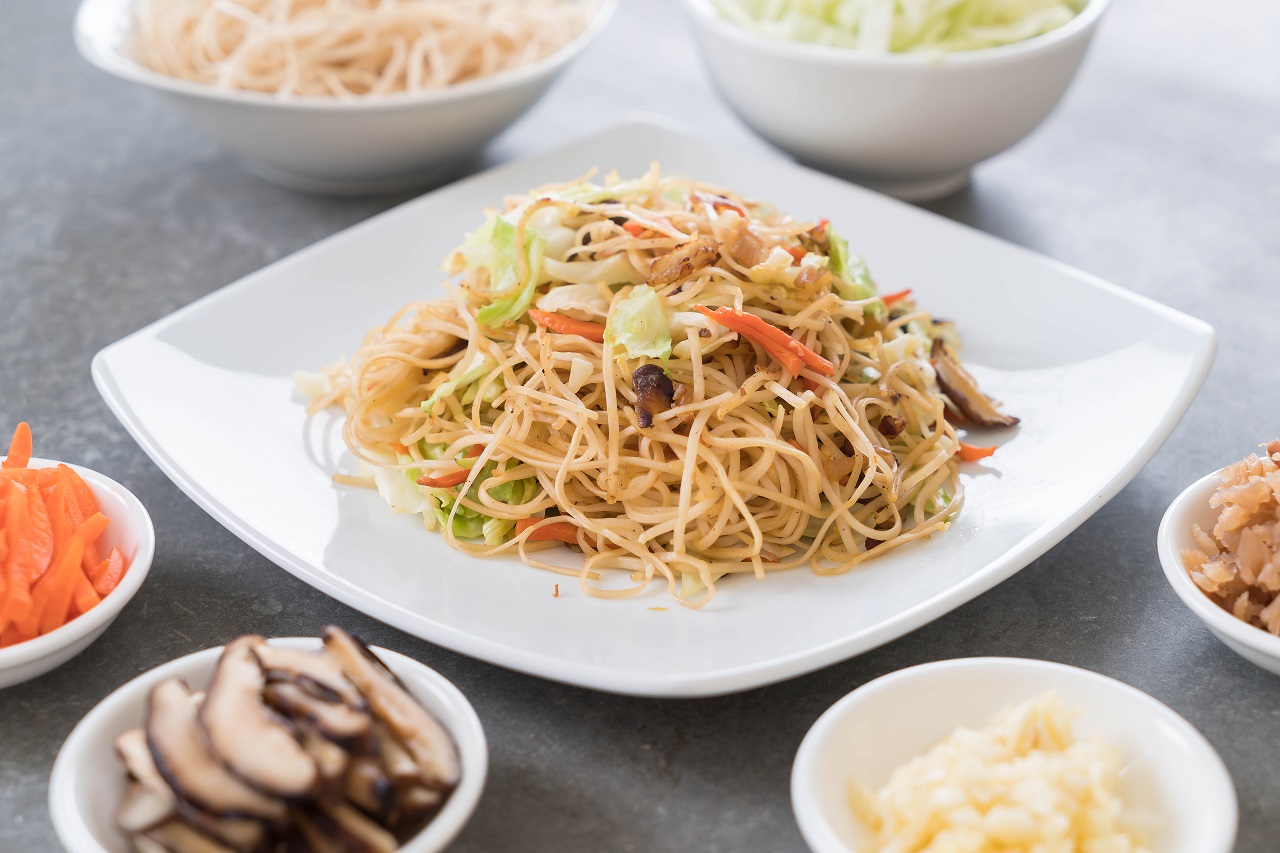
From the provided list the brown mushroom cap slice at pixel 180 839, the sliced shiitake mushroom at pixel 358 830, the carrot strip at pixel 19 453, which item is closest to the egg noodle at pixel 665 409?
the carrot strip at pixel 19 453

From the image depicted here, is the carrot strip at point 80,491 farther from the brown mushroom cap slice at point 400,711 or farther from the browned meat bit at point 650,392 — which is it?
the browned meat bit at point 650,392

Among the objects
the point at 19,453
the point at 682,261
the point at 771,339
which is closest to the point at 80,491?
the point at 19,453

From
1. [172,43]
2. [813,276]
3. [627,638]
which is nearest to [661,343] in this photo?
[813,276]

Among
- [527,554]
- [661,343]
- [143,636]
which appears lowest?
[143,636]

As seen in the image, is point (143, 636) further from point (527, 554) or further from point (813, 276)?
point (813, 276)

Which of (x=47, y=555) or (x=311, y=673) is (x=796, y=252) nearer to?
(x=311, y=673)
